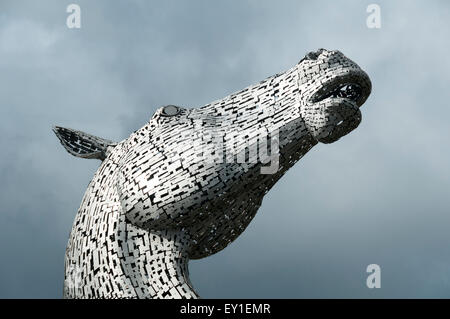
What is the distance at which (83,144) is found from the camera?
9414 millimetres

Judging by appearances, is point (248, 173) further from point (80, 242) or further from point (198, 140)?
point (80, 242)

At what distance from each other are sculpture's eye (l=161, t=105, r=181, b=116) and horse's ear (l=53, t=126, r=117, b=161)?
766mm

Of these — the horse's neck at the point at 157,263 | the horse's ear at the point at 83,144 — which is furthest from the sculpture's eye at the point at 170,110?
the horse's neck at the point at 157,263

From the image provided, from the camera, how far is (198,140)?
835 centimetres

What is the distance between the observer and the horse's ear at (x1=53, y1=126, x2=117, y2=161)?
30.5ft

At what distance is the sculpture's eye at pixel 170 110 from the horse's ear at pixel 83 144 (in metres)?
0.77

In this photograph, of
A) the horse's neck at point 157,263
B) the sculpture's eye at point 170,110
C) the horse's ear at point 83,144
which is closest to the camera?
the horse's neck at point 157,263

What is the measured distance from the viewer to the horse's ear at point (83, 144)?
929 cm

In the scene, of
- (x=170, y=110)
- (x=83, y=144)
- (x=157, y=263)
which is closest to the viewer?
(x=157, y=263)

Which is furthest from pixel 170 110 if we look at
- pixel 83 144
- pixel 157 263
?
pixel 157 263

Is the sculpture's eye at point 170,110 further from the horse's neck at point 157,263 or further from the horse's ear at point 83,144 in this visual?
the horse's neck at point 157,263

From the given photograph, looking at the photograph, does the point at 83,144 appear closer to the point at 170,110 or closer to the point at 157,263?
the point at 170,110

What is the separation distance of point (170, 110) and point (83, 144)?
1157 millimetres
